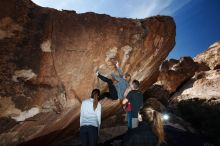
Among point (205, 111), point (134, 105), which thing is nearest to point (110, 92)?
point (134, 105)

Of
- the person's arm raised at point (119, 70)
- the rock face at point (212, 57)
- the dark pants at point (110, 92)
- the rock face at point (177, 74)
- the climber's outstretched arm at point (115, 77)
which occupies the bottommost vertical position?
the dark pants at point (110, 92)

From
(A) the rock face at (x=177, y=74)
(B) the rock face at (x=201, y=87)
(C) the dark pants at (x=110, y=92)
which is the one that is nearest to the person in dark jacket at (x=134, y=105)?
(C) the dark pants at (x=110, y=92)

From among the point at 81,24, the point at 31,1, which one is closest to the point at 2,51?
the point at 31,1

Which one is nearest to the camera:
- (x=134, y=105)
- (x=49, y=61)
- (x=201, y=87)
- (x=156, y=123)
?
(x=156, y=123)

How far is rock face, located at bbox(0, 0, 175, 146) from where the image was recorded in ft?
21.7

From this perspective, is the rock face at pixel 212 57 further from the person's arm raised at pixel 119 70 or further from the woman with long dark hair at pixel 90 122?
the woman with long dark hair at pixel 90 122

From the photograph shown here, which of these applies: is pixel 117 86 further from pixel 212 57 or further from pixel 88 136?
pixel 212 57

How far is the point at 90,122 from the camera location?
227 inches

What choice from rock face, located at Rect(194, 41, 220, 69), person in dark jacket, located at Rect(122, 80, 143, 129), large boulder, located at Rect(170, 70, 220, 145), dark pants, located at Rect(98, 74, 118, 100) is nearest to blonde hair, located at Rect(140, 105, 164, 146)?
person in dark jacket, located at Rect(122, 80, 143, 129)

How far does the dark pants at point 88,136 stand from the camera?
5655 mm

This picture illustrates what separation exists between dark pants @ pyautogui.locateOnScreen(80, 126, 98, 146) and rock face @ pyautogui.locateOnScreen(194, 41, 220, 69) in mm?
28836

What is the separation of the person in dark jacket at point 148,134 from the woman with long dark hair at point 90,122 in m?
1.09

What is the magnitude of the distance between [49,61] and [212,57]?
104ft

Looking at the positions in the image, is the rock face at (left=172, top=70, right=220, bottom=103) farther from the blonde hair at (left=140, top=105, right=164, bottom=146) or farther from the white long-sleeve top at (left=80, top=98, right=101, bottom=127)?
the blonde hair at (left=140, top=105, right=164, bottom=146)
